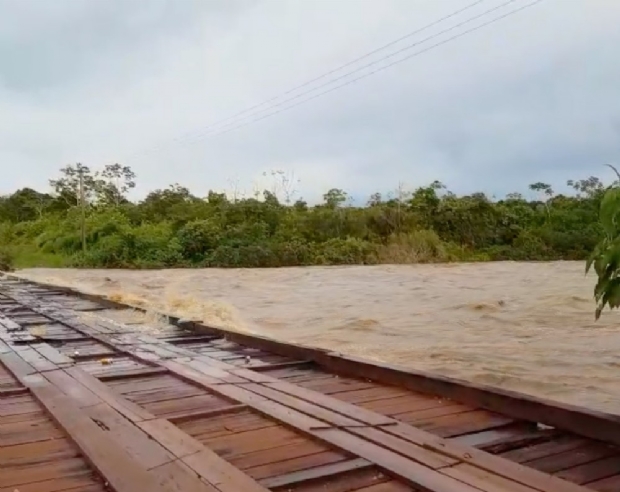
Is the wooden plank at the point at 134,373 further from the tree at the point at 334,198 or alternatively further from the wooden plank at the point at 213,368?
the tree at the point at 334,198

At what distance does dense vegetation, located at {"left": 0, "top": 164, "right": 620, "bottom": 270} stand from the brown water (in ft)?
26.6

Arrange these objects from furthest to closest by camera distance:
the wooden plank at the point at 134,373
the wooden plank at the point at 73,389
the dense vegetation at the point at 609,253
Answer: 1. the wooden plank at the point at 134,373
2. the wooden plank at the point at 73,389
3. the dense vegetation at the point at 609,253

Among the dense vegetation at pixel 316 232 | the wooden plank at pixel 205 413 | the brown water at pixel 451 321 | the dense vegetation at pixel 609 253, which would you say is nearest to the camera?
the dense vegetation at pixel 609 253

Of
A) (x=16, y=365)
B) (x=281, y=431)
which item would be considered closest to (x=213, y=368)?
(x=16, y=365)

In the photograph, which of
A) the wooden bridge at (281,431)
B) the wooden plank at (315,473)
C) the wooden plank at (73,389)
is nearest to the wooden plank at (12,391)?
the wooden bridge at (281,431)

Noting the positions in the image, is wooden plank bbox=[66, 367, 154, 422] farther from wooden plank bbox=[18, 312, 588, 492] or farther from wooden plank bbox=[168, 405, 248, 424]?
wooden plank bbox=[18, 312, 588, 492]

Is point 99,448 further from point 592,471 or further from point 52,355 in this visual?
point 52,355

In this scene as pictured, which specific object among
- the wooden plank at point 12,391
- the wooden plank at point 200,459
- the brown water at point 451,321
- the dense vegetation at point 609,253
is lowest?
the brown water at point 451,321

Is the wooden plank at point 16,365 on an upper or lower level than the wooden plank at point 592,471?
upper

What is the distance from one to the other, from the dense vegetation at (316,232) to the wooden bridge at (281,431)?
787 inches

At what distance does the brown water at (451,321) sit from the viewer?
479cm

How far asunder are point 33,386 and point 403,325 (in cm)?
523

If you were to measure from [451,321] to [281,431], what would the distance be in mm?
5865

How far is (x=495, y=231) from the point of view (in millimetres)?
26594
